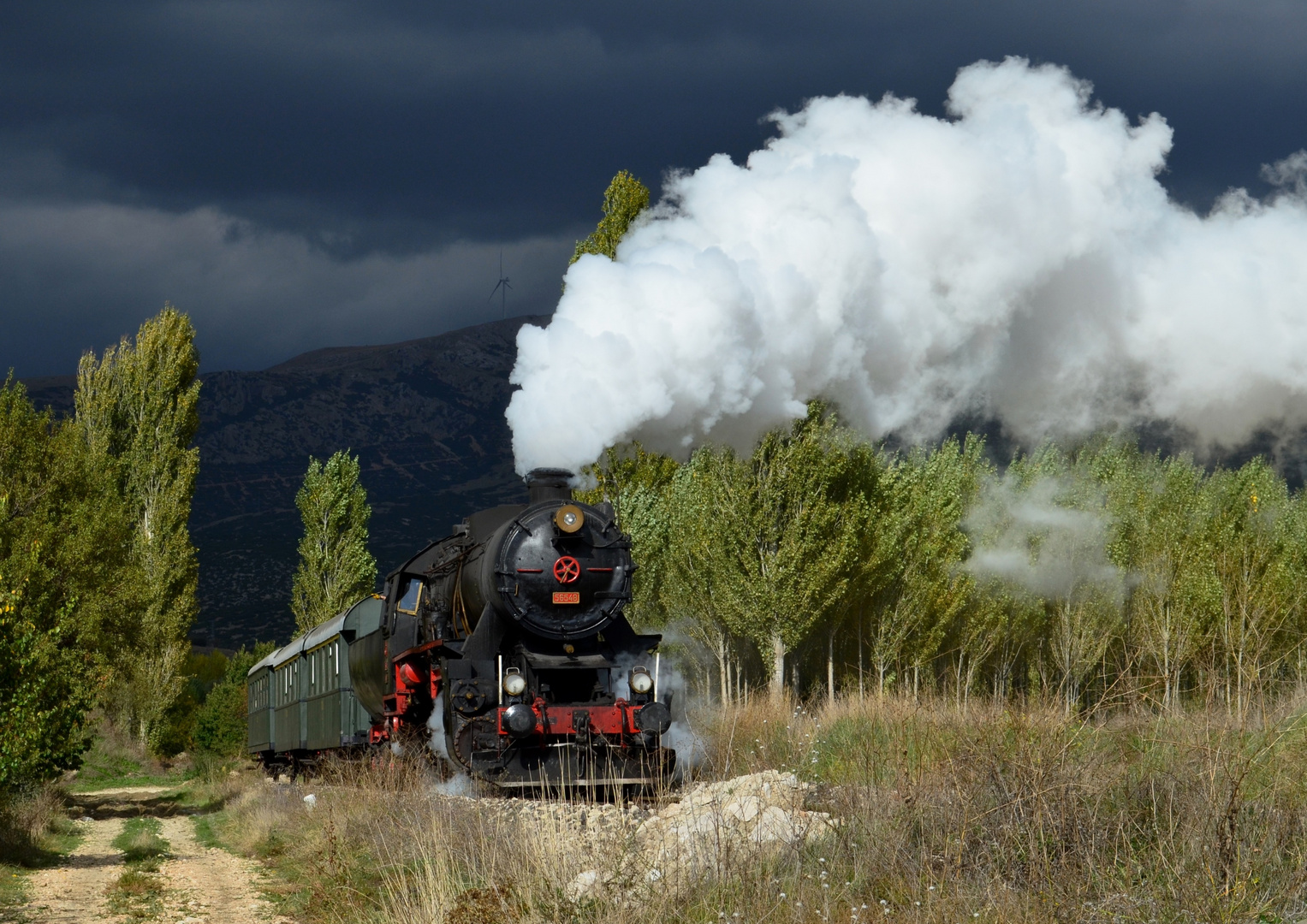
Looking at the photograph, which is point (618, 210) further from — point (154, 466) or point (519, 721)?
point (519, 721)

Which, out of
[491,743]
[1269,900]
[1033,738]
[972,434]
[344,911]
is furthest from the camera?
[972,434]

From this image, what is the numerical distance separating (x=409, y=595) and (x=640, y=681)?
421 cm

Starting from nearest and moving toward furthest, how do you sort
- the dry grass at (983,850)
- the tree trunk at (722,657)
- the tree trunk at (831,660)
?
the dry grass at (983,850) → the tree trunk at (831,660) → the tree trunk at (722,657)

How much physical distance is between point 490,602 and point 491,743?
1.58 m

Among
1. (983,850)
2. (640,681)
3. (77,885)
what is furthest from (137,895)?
(983,850)

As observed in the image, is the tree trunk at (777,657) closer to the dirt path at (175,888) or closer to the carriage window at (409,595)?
the carriage window at (409,595)

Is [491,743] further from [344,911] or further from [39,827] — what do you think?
[39,827]

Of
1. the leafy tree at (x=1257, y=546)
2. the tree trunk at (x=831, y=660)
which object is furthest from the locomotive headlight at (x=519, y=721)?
the leafy tree at (x=1257, y=546)

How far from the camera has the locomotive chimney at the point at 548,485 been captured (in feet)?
50.3

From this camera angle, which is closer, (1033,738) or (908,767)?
(1033,738)

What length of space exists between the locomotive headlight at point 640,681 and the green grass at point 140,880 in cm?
532

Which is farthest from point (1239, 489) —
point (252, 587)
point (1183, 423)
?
point (252, 587)

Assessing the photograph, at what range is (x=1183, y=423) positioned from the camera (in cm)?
4041

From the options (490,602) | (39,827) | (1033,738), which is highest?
(490,602)
